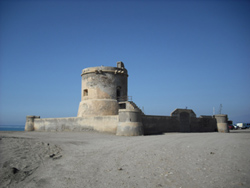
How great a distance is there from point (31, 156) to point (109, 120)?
987cm

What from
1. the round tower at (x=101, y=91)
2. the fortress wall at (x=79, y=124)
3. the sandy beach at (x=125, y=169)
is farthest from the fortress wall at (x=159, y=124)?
the sandy beach at (x=125, y=169)

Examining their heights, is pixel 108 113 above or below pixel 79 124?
above

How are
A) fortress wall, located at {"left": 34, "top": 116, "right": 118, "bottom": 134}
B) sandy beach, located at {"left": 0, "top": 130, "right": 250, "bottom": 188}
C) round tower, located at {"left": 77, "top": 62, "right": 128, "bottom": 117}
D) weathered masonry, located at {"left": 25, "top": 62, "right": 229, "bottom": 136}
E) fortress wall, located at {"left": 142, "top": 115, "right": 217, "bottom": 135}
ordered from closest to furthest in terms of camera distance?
sandy beach, located at {"left": 0, "top": 130, "right": 250, "bottom": 188} < fortress wall, located at {"left": 34, "top": 116, "right": 118, "bottom": 134} < fortress wall, located at {"left": 142, "top": 115, "right": 217, "bottom": 135} < weathered masonry, located at {"left": 25, "top": 62, "right": 229, "bottom": 136} < round tower, located at {"left": 77, "top": 62, "right": 128, "bottom": 117}

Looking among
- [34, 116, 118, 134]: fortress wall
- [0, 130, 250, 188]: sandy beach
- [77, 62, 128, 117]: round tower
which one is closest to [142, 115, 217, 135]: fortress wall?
[34, 116, 118, 134]: fortress wall

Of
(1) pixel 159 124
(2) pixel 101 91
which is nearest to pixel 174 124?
(1) pixel 159 124

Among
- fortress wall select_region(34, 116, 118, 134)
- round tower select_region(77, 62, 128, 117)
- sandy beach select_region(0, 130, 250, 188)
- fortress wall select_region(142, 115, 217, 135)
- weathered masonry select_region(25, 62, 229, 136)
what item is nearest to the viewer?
sandy beach select_region(0, 130, 250, 188)

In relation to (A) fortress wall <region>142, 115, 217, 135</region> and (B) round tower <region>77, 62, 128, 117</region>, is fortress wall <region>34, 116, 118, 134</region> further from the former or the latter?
(A) fortress wall <region>142, 115, 217, 135</region>

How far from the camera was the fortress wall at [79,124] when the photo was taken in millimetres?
16720

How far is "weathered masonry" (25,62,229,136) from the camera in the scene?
18.3 meters

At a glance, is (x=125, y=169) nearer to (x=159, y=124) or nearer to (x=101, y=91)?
(x=159, y=124)

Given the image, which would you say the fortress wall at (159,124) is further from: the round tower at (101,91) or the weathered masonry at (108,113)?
the round tower at (101,91)

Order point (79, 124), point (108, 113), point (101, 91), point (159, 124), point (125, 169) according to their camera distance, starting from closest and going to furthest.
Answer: point (125, 169), point (159, 124), point (79, 124), point (108, 113), point (101, 91)

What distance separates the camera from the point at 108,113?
70.2ft

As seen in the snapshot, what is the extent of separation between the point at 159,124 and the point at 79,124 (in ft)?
23.7
